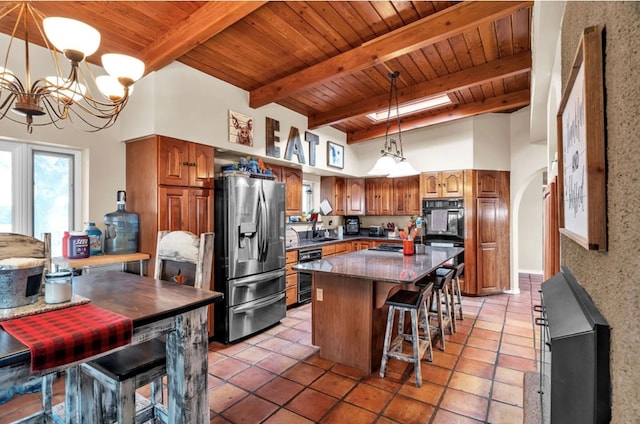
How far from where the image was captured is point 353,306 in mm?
2602

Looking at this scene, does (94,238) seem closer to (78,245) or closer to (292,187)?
(78,245)

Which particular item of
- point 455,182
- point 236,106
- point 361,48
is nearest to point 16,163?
point 236,106

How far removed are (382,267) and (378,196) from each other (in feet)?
12.0

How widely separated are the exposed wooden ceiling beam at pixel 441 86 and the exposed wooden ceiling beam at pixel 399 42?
1.12 m

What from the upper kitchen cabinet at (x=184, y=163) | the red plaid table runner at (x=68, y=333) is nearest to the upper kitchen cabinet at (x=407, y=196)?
the upper kitchen cabinet at (x=184, y=163)

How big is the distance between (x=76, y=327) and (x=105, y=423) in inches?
34.6

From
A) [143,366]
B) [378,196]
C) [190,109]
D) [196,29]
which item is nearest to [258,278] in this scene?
[190,109]

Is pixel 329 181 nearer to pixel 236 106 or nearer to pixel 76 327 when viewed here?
pixel 236 106

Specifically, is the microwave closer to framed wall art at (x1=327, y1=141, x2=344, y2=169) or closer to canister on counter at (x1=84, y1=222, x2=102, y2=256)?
framed wall art at (x1=327, y1=141, x2=344, y2=169)

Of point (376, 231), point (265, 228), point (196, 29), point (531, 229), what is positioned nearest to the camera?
point (196, 29)

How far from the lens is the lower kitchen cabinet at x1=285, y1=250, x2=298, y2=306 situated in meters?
4.20

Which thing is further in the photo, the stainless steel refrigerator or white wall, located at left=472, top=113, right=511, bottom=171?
white wall, located at left=472, top=113, right=511, bottom=171

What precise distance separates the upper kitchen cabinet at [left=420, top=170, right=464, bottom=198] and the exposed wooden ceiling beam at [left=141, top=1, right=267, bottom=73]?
13.1ft

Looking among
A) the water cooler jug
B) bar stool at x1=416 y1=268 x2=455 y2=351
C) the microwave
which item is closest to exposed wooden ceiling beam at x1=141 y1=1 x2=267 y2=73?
the water cooler jug
